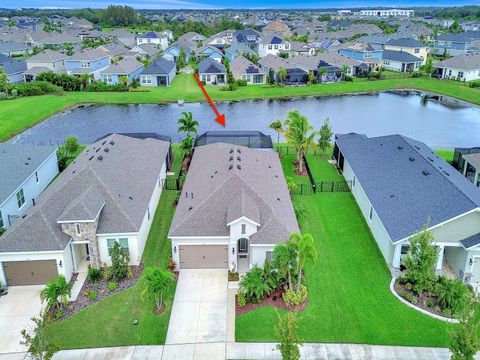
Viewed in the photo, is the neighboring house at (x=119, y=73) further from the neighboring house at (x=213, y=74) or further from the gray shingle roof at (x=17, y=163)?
the gray shingle roof at (x=17, y=163)

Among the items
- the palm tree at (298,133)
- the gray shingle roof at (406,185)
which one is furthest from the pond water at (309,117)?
the gray shingle roof at (406,185)

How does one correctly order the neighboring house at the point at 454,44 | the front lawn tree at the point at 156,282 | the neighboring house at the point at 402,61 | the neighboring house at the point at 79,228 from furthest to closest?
the neighboring house at the point at 454,44 < the neighboring house at the point at 402,61 < the neighboring house at the point at 79,228 < the front lawn tree at the point at 156,282

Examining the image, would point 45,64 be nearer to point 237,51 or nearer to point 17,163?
point 237,51

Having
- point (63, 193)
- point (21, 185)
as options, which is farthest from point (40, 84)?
point (63, 193)

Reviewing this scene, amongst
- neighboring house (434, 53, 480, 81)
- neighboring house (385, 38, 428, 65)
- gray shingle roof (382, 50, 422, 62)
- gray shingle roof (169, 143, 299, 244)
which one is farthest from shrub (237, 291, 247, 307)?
neighboring house (385, 38, 428, 65)

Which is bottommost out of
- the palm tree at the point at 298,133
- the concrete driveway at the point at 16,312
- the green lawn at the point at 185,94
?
the concrete driveway at the point at 16,312

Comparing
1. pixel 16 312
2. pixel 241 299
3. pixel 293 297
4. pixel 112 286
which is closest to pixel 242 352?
pixel 241 299
